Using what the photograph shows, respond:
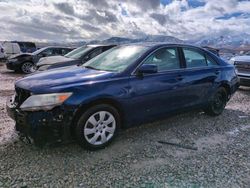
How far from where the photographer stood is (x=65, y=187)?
3.04 m

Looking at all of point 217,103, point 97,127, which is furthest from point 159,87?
point 217,103

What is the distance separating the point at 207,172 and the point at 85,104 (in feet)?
6.12

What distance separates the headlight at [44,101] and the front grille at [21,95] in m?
0.20

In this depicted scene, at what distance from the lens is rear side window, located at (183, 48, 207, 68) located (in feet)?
17.1

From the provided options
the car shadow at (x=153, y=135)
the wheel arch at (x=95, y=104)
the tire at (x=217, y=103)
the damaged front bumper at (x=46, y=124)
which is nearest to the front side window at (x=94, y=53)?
the car shadow at (x=153, y=135)

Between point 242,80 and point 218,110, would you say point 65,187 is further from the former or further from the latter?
point 242,80

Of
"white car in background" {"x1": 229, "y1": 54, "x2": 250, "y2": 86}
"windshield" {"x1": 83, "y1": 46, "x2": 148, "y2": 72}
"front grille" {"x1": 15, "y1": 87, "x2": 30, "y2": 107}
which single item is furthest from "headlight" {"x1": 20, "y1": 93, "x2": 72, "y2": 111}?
"white car in background" {"x1": 229, "y1": 54, "x2": 250, "y2": 86}

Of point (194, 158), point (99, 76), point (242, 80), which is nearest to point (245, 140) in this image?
point (194, 158)

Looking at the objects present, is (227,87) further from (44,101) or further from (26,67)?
(26,67)

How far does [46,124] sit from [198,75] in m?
3.16

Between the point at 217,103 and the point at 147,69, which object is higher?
the point at 147,69

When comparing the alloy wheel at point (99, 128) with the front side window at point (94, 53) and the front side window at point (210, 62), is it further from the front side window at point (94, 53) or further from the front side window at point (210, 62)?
the front side window at point (94, 53)

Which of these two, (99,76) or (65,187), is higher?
(99,76)

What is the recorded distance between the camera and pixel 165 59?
4.86m
